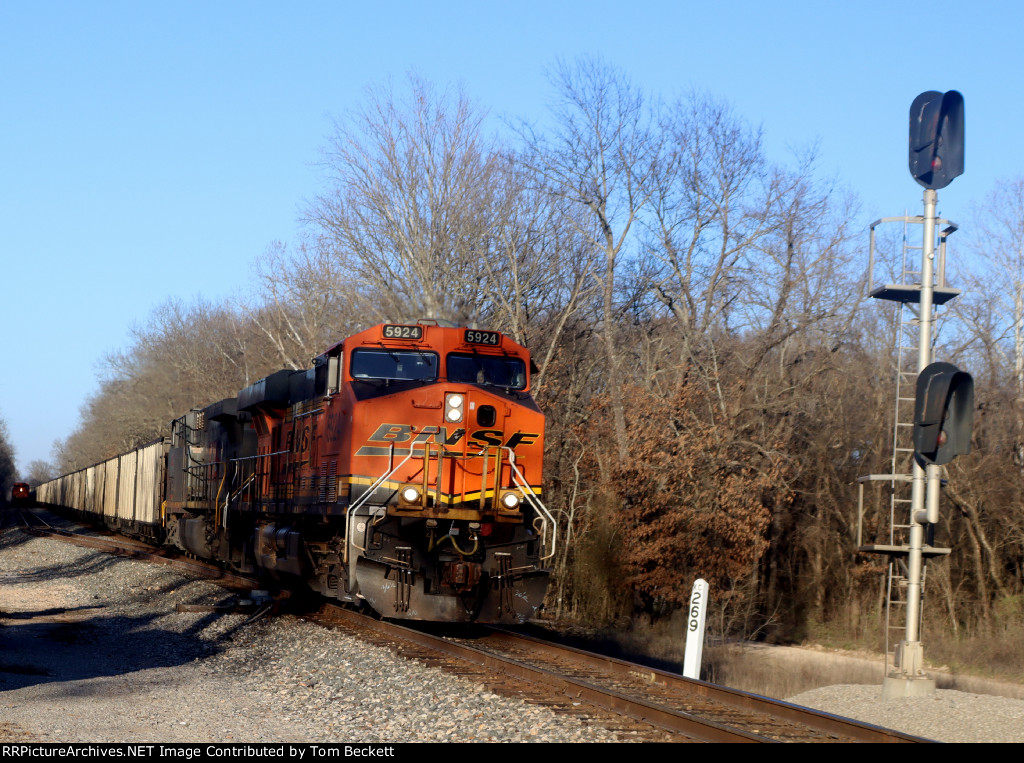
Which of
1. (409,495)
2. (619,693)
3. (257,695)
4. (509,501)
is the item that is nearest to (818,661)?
(509,501)

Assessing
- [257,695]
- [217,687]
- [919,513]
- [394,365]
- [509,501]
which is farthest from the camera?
[394,365]

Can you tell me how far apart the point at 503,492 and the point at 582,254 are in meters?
16.9

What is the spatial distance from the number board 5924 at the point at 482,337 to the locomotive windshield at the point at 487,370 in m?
0.18

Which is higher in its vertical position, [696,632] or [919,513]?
[919,513]

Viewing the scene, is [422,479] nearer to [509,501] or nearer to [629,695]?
[509,501]

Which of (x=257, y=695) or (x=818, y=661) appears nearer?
(x=257, y=695)

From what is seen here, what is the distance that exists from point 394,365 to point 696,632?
4.85 metres

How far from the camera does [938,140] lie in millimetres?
11789

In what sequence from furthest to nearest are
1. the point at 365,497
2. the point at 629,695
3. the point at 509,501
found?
the point at 509,501 → the point at 365,497 → the point at 629,695

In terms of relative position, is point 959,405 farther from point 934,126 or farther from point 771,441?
point 771,441

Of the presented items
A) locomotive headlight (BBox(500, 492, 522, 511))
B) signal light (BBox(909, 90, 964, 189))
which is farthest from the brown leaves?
signal light (BBox(909, 90, 964, 189))

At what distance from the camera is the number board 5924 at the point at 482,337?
13.0 m

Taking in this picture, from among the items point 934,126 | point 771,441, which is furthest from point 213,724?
point 771,441

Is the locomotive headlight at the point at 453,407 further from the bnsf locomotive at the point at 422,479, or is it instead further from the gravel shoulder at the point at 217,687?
the gravel shoulder at the point at 217,687
